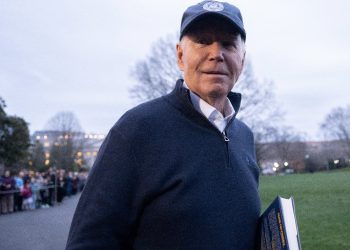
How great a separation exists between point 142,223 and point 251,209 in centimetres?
52

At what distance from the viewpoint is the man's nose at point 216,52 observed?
2.02 m

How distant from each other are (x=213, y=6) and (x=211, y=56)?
0.24 m

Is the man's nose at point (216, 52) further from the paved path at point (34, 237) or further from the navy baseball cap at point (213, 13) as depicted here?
the paved path at point (34, 237)

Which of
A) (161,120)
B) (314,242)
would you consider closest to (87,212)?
(161,120)

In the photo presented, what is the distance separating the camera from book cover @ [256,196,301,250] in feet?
5.47

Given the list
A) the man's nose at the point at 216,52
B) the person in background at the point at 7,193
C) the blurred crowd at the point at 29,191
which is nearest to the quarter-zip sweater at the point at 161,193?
the man's nose at the point at 216,52

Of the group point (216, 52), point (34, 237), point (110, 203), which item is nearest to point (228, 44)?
point (216, 52)

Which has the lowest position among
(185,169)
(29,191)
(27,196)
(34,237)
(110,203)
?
(34,237)

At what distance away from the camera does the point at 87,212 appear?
1.71m

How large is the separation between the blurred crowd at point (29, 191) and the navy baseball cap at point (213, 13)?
58.9ft

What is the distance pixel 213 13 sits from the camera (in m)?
2.01

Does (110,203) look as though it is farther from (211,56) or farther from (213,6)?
(213,6)

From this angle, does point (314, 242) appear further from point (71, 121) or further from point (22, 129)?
point (71, 121)

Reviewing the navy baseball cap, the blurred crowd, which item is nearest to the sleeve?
the navy baseball cap
